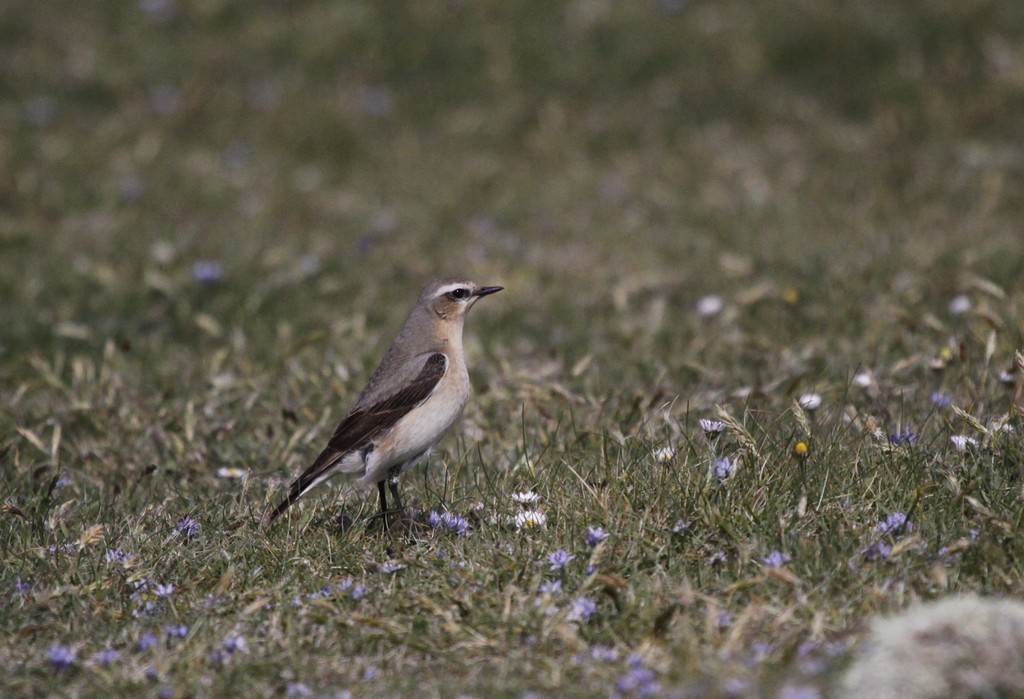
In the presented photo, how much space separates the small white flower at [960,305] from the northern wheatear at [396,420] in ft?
12.9

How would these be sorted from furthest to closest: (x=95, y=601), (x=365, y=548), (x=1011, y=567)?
(x=365, y=548) < (x=95, y=601) < (x=1011, y=567)

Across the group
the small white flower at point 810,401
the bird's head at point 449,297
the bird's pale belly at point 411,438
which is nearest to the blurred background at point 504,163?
the small white flower at point 810,401

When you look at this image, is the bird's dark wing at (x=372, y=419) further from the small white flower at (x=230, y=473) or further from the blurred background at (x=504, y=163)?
the blurred background at (x=504, y=163)

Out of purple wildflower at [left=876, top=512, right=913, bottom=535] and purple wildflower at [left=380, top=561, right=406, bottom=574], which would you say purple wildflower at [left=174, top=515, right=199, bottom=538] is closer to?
purple wildflower at [left=380, top=561, right=406, bottom=574]

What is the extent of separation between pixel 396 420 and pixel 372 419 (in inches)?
5.1

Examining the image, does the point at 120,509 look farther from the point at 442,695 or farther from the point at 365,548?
the point at 442,695

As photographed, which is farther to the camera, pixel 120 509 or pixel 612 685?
pixel 120 509

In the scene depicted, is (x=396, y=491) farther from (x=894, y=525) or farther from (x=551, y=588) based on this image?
(x=894, y=525)

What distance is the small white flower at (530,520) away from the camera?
5508 millimetres

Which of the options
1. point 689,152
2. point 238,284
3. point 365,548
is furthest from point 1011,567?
point 689,152

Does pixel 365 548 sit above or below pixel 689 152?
above

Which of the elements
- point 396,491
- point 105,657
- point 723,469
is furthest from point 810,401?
point 105,657

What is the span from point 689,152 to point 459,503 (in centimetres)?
860

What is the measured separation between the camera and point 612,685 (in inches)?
170
